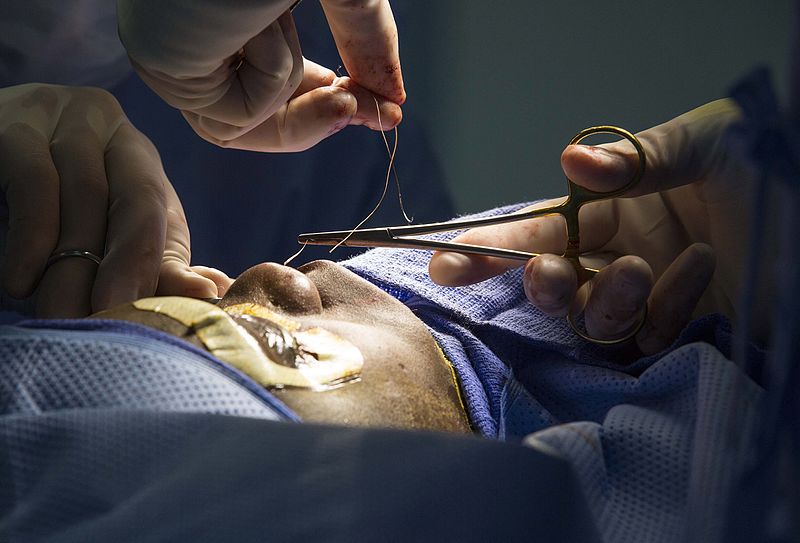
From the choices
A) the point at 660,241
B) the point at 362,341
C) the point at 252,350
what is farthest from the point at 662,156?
the point at 252,350

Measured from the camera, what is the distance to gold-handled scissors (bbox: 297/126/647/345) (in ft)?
2.64

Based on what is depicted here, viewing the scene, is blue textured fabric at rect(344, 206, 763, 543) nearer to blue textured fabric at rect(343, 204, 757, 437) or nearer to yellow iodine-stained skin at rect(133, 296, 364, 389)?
blue textured fabric at rect(343, 204, 757, 437)

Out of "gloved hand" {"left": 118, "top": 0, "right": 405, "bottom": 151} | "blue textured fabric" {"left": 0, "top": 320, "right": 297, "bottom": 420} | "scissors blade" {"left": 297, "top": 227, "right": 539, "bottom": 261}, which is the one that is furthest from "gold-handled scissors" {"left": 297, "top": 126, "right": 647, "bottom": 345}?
"blue textured fabric" {"left": 0, "top": 320, "right": 297, "bottom": 420}

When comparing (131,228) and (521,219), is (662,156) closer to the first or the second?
(521,219)

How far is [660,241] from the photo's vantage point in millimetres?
929

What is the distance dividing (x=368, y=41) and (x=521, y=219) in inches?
10.9

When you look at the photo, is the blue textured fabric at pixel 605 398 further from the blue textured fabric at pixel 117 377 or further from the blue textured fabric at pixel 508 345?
the blue textured fabric at pixel 117 377

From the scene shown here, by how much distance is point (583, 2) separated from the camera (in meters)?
1.00

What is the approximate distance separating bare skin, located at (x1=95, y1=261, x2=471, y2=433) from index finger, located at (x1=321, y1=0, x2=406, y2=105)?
0.81 feet

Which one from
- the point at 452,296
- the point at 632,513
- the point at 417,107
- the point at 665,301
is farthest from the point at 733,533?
the point at 417,107

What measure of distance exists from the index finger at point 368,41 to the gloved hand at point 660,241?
0.22 m

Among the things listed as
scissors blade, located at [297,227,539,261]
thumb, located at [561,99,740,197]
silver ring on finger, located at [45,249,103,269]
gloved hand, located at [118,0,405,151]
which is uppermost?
gloved hand, located at [118,0,405,151]

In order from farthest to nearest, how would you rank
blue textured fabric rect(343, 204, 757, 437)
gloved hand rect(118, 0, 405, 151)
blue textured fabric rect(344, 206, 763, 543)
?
blue textured fabric rect(343, 204, 757, 437) → gloved hand rect(118, 0, 405, 151) → blue textured fabric rect(344, 206, 763, 543)

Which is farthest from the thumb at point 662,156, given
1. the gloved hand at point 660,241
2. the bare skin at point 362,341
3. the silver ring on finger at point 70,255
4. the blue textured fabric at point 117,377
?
the silver ring on finger at point 70,255
